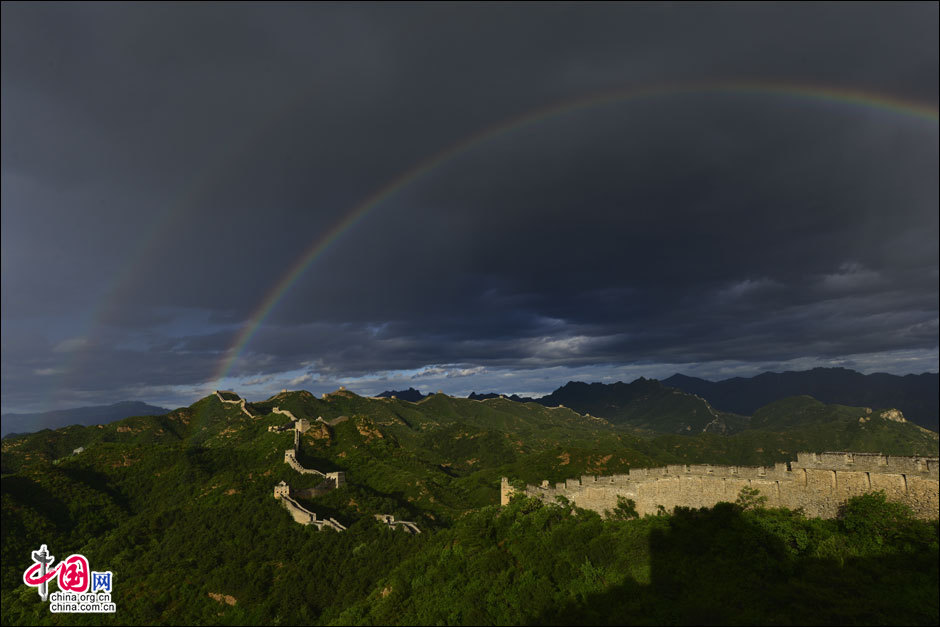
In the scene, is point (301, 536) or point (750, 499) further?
point (301, 536)

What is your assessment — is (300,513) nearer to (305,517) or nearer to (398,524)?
(305,517)

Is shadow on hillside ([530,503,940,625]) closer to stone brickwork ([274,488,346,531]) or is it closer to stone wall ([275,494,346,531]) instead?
stone wall ([275,494,346,531])

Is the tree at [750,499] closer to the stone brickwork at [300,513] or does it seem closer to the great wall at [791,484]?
the great wall at [791,484]

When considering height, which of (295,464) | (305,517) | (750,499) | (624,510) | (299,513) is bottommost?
(305,517)

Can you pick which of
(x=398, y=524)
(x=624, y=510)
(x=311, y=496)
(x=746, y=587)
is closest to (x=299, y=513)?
(x=311, y=496)

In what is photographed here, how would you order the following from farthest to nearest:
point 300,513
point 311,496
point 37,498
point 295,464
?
1. point 37,498
2. point 295,464
3. point 311,496
4. point 300,513

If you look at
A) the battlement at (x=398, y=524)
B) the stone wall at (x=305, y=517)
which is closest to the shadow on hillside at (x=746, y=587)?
the battlement at (x=398, y=524)

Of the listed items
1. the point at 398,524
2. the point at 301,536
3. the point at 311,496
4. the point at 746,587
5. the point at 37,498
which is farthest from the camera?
the point at 37,498
